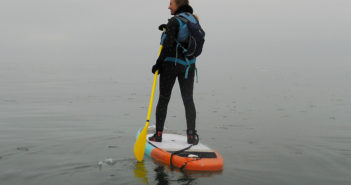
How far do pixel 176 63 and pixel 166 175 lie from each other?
179cm

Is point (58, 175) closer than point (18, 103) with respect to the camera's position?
Yes

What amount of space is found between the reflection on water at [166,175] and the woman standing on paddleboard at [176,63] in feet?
3.36

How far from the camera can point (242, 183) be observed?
4.34 metres

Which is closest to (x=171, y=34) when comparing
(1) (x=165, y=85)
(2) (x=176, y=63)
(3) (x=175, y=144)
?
(2) (x=176, y=63)

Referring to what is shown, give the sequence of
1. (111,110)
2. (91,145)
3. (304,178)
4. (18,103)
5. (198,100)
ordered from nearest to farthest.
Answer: (304,178) < (91,145) < (111,110) < (18,103) < (198,100)

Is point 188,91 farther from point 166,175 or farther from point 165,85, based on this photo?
point 166,175

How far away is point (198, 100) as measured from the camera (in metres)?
14.9

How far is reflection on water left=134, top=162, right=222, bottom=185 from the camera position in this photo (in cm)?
431

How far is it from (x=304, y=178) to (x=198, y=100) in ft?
33.9

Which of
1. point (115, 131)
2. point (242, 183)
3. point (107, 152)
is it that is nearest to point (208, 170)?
point (242, 183)

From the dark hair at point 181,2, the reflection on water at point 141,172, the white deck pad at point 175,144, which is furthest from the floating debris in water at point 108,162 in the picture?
the dark hair at point 181,2

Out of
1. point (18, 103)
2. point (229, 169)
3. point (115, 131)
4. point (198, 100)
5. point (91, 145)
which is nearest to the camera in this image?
point (229, 169)

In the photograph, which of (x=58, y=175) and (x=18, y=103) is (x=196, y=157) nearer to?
(x=58, y=175)

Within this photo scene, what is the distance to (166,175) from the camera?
180 inches
